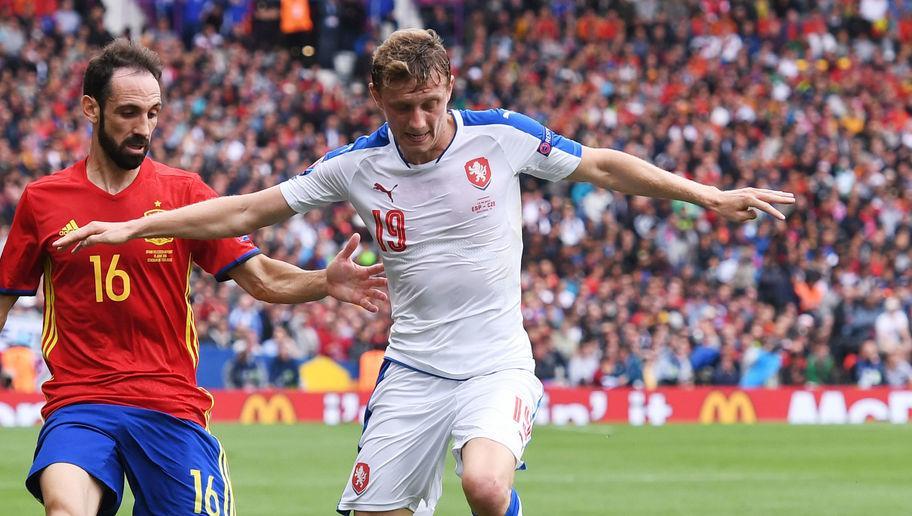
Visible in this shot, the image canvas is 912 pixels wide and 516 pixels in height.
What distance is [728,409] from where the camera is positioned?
20.8m

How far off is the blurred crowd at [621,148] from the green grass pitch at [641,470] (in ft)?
8.22

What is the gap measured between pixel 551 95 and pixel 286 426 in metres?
11.2

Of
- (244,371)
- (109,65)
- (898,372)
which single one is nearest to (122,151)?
(109,65)

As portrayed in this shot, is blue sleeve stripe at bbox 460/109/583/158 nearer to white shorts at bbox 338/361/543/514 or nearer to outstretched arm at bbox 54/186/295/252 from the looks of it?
outstretched arm at bbox 54/186/295/252

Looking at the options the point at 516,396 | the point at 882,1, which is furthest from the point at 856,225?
the point at 516,396

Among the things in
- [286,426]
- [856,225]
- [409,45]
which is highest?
[409,45]

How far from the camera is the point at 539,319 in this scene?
21.9m

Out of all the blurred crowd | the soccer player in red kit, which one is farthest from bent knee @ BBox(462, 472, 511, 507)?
the blurred crowd

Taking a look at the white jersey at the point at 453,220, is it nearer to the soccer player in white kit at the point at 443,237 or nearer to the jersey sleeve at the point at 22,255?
the soccer player in white kit at the point at 443,237

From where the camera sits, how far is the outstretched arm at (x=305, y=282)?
21.3 feet

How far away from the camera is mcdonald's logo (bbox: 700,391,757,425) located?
20.7 meters

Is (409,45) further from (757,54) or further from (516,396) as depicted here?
(757,54)

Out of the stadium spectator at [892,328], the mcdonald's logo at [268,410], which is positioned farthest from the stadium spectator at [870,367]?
the mcdonald's logo at [268,410]

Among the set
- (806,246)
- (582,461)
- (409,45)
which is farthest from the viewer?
(806,246)
